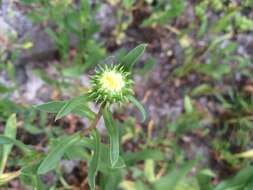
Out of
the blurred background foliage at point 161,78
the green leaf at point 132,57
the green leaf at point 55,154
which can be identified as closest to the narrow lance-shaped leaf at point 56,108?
the green leaf at point 55,154

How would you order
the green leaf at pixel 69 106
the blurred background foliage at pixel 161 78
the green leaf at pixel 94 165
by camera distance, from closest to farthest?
the green leaf at pixel 69 106 → the green leaf at pixel 94 165 → the blurred background foliage at pixel 161 78

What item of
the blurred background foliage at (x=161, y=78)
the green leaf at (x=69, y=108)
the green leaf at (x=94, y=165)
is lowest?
the green leaf at (x=94, y=165)

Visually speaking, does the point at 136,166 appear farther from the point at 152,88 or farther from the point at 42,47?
the point at 42,47

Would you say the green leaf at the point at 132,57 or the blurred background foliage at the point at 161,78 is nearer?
the green leaf at the point at 132,57

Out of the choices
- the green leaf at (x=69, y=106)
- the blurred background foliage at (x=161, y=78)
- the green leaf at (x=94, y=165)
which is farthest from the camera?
the blurred background foliage at (x=161, y=78)

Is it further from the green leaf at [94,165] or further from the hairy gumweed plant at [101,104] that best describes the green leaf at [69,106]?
the green leaf at [94,165]
